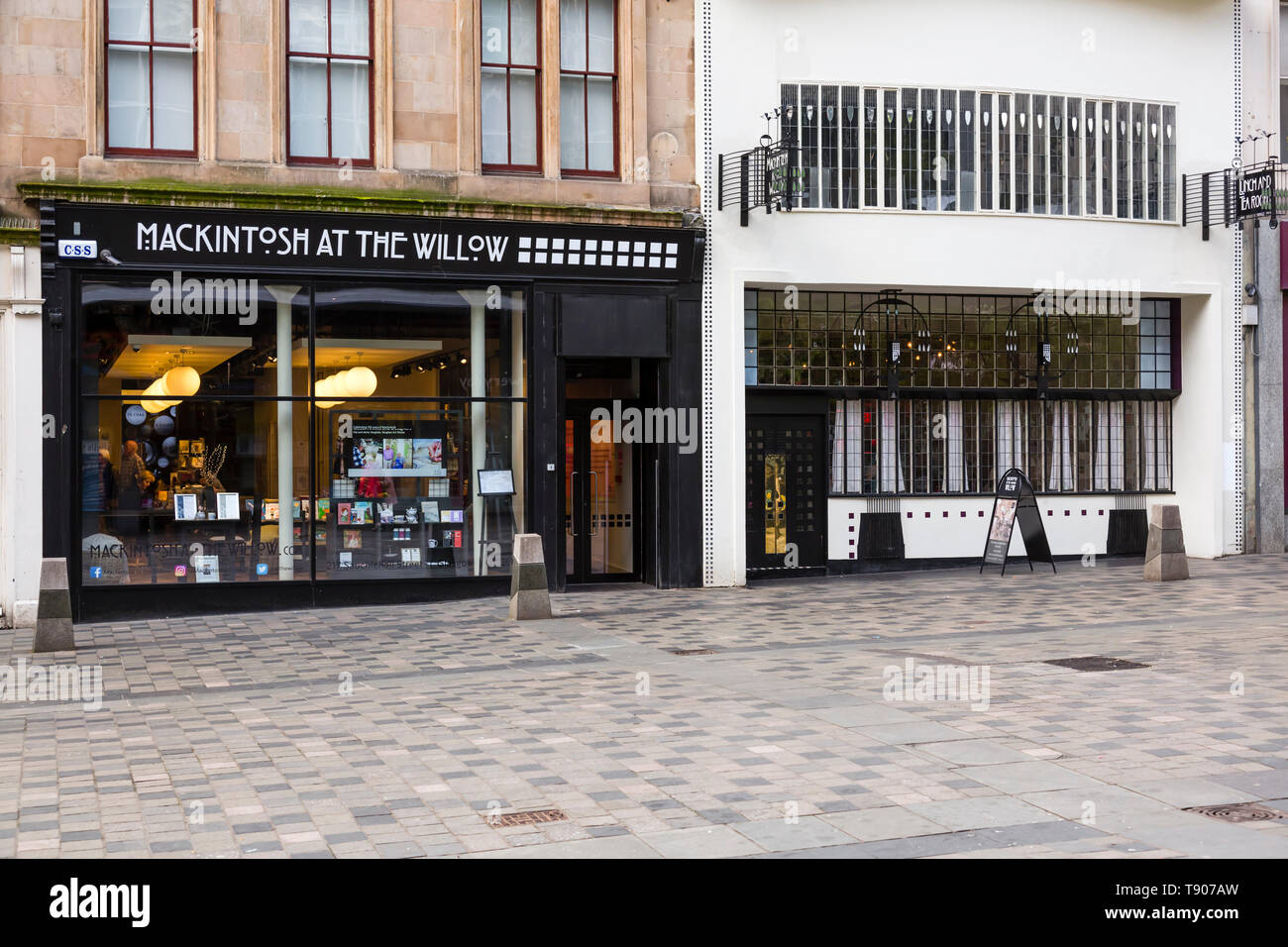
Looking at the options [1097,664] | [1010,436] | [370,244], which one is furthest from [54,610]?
[1010,436]

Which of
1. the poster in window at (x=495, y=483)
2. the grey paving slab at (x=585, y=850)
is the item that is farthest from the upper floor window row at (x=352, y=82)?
the grey paving slab at (x=585, y=850)

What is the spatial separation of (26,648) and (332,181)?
6482 mm

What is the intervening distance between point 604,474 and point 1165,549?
7396mm

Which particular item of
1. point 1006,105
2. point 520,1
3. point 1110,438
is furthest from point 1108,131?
point 520,1

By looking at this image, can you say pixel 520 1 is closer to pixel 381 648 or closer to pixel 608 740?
pixel 381 648

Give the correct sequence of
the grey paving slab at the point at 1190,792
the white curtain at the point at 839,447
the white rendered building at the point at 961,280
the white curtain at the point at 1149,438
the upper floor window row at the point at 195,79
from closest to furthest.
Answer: the grey paving slab at the point at 1190,792 → the upper floor window row at the point at 195,79 → the white rendered building at the point at 961,280 → the white curtain at the point at 839,447 → the white curtain at the point at 1149,438

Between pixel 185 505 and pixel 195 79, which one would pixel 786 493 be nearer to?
pixel 185 505

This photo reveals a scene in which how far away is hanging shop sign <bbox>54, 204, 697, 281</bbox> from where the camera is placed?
613 inches

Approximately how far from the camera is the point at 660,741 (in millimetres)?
8438

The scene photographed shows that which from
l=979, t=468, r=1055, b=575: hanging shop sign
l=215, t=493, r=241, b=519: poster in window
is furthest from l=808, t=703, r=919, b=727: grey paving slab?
l=979, t=468, r=1055, b=575: hanging shop sign

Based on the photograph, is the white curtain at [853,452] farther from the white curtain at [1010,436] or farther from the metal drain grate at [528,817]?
the metal drain grate at [528,817]

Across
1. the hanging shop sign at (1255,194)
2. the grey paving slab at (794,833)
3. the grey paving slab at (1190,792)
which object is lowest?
the grey paving slab at (794,833)

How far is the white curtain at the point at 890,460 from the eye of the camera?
19.9m

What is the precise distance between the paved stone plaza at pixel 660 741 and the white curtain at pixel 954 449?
17.7 ft
